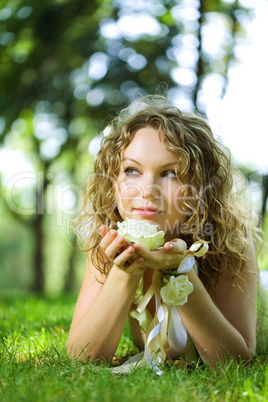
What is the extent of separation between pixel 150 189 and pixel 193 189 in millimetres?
298

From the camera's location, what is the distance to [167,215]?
7.73ft

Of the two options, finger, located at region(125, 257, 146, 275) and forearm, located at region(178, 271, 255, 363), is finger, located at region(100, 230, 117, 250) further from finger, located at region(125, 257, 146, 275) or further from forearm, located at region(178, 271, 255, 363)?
forearm, located at region(178, 271, 255, 363)

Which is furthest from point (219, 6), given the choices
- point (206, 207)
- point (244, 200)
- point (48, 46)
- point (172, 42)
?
point (206, 207)

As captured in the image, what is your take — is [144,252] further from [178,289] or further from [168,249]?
[178,289]

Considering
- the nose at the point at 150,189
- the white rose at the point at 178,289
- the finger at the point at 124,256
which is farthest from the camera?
the nose at the point at 150,189

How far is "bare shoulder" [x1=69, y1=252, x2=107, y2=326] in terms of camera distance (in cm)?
258

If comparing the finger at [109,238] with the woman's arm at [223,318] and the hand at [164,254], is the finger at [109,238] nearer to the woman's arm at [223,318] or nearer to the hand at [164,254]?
the hand at [164,254]

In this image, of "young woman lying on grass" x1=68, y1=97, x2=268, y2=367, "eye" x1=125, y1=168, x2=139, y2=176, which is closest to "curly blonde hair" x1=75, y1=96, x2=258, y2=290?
"young woman lying on grass" x1=68, y1=97, x2=268, y2=367

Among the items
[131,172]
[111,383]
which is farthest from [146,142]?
[111,383]

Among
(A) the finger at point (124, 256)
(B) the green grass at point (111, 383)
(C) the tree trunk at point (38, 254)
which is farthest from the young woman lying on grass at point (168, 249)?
(C) the tree trunk at point (38, 254)

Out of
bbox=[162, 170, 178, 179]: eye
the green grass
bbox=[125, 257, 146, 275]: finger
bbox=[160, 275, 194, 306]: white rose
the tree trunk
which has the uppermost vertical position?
bbox=[162, 170, 178, 179]: eye

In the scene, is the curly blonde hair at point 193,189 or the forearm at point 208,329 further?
the curly blonde hair at point 193,189

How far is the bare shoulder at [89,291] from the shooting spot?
2581 millimetres

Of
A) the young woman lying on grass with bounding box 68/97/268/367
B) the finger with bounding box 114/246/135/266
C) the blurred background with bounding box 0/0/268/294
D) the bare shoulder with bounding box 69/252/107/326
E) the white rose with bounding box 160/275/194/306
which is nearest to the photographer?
the finger with bounding box 114/246/135/266
